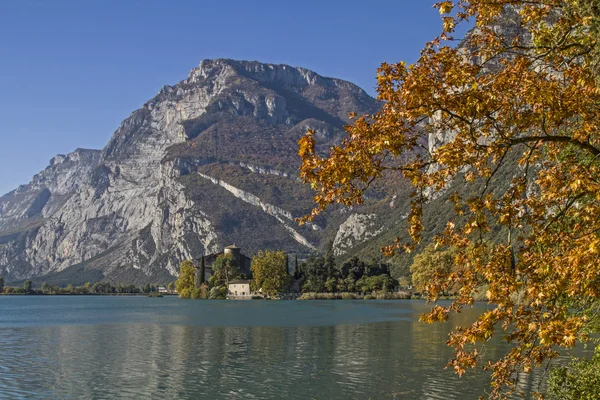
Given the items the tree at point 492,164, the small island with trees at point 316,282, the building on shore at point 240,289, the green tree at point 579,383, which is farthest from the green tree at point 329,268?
the tree at point 492,164

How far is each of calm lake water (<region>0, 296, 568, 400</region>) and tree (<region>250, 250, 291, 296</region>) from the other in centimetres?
10764

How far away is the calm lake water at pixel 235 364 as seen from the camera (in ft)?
106

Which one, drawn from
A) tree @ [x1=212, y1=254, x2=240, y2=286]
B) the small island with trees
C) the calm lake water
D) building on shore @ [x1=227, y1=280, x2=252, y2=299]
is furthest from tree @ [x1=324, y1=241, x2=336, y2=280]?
the calm lake water

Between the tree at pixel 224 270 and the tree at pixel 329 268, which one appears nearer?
the tree at pixel 329 268

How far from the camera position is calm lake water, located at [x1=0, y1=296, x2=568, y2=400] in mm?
32219

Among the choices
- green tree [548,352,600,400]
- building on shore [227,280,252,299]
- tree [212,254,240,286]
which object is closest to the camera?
green tree [548,352,600,400]

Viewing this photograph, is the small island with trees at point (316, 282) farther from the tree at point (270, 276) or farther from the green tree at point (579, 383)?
the green tree at point (579, 383)

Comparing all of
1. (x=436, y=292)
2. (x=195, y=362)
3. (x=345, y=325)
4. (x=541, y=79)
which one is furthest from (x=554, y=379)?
(x=345, y=325)

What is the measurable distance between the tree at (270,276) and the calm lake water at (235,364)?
353ft

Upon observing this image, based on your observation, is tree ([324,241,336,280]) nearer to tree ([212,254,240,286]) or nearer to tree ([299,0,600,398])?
tree ([212,254,240,286])

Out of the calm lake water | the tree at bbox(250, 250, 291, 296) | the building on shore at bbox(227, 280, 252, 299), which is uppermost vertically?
the tree at bbox(250, 250, 291, 296)

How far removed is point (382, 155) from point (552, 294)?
3.41 meters

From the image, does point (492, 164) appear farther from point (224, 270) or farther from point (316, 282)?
point (224, 270)

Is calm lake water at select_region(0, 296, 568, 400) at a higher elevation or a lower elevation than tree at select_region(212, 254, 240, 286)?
lower
